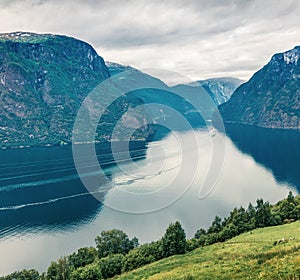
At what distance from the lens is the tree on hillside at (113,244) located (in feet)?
224

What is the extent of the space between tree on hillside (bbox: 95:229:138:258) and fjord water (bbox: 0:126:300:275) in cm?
2097

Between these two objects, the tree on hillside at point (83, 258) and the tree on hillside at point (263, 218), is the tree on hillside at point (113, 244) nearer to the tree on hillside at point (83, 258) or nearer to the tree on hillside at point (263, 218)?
the tree on hillside at point (83, 258)

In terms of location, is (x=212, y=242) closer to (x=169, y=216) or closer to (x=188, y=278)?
(x=188, y=278)

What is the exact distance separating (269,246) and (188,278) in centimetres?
1281

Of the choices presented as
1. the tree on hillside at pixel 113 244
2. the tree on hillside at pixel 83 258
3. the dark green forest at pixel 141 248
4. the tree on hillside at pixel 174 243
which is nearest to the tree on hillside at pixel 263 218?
the dark green forest at pixel 141 248

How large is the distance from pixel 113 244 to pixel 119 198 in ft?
193

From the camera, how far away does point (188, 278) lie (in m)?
28.5

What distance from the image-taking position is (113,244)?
6956cm

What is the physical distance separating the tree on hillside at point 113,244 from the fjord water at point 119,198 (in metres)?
21.0

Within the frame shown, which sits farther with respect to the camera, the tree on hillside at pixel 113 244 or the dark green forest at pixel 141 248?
the tree on hillside at pixel 113 244

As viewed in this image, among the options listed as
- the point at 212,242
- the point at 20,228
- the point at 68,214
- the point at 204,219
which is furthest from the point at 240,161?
the point at 212,242

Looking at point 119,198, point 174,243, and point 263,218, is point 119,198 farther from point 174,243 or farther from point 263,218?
point 174,243

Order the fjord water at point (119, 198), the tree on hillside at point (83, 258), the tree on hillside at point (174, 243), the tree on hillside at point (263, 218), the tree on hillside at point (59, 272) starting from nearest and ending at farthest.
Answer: the tree on hillside at point (174, 243)
the tree on hillside at point (59, 272)
the tree on hillside at point (263, 218)
the tree on hillside at point (83, 258)
the fjord water at point (119, 198)

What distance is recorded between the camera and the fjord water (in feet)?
314
